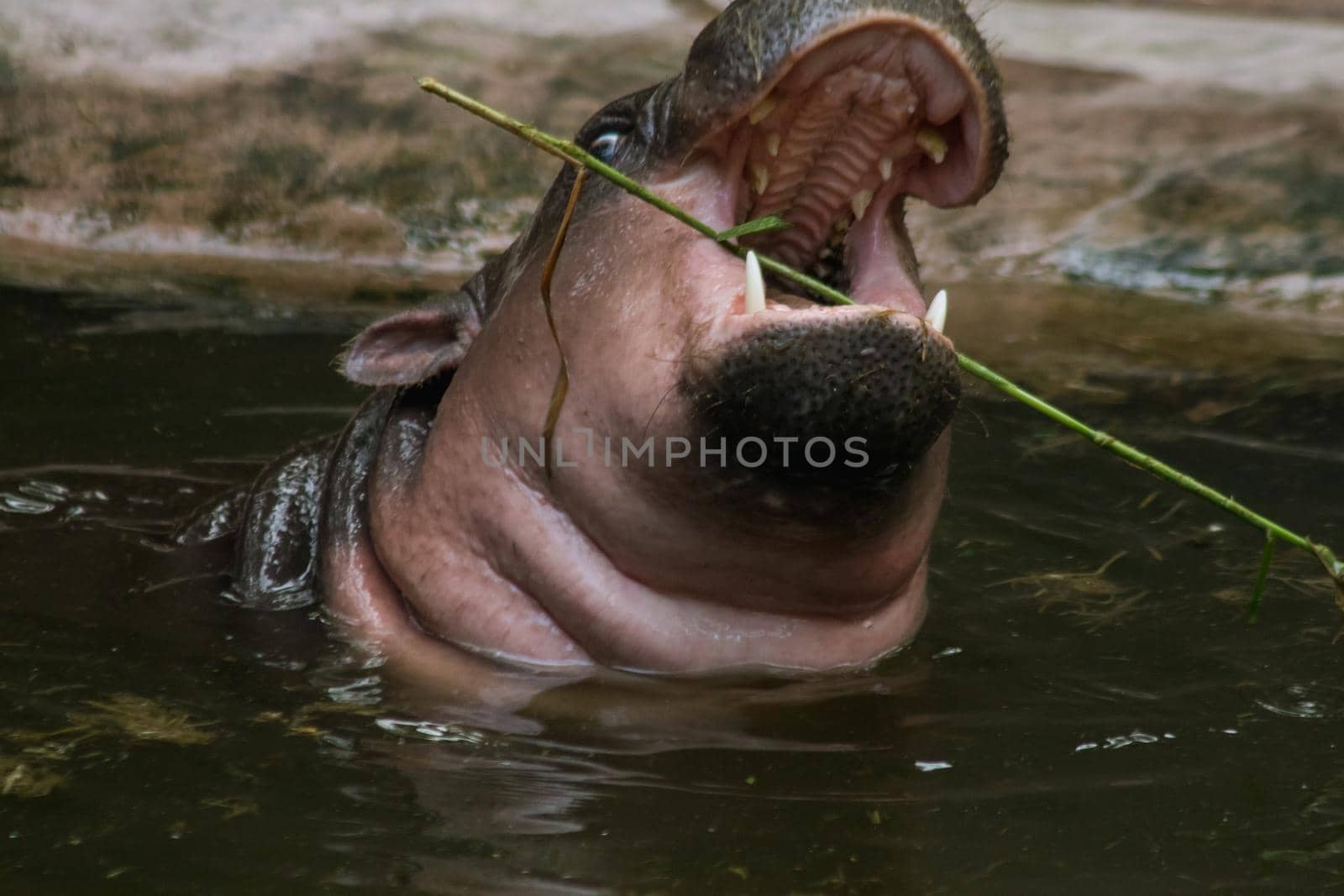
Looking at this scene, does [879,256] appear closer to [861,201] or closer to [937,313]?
[861,201]

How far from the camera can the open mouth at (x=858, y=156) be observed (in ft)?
9.80

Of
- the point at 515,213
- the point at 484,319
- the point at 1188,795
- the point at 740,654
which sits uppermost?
the point at 515,213

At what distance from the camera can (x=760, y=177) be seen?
3.20 meters

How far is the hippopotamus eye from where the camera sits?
341 cm

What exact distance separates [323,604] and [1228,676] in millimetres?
1909

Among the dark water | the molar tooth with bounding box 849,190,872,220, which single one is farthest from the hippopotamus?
the dark water

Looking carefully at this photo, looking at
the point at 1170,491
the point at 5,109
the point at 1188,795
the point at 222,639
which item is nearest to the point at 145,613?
the point at 222,639

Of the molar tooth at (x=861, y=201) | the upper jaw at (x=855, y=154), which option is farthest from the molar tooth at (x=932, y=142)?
the molar tooth at (x=861, y=201)

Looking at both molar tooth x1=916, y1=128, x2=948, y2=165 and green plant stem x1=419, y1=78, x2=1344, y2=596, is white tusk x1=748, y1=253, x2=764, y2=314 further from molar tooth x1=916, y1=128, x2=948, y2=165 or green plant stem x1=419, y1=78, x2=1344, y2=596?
molar tooth x1=916, y1=128, x2=948, y2=165

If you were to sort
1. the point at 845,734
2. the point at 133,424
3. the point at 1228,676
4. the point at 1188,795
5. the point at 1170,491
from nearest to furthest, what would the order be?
1. the point at 1188,795
2. the point at 845,734
3. the point at 1228,676
4. the point at 1170,491
5. the point at 133,424

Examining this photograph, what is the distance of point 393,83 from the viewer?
7.98m

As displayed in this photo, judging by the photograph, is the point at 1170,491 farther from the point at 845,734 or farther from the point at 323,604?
the point at 323,604

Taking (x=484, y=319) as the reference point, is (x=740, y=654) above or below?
below

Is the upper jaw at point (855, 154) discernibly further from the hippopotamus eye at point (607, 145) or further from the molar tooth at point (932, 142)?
the hippopotamus eye at point (607, 145)
